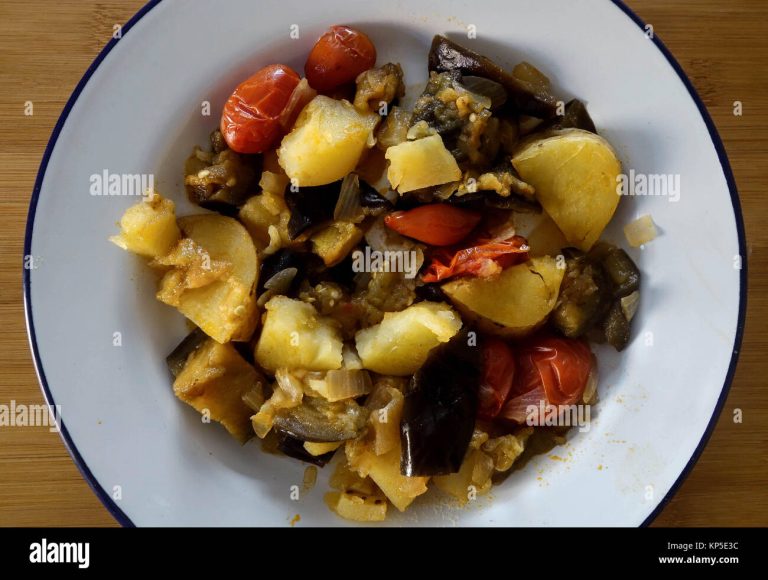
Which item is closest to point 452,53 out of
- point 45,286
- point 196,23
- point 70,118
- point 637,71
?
point 637,71

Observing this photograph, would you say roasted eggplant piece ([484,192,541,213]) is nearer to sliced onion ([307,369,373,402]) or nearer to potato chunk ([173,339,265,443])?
sliced onion ([307,369,373,402])

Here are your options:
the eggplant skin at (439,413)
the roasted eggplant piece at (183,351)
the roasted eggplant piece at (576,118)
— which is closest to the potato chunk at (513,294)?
the eggplant skin at (439,413)

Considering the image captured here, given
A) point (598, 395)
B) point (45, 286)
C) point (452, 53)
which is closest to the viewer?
point (45, 286)

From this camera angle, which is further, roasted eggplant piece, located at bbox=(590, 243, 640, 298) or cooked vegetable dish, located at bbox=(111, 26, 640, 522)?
roasted eggplant piece, located at bbox=(590, 243, 640, 298)

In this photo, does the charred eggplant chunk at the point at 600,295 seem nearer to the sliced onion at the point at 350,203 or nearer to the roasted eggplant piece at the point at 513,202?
the roasted eggplant piece at the point at 513,202

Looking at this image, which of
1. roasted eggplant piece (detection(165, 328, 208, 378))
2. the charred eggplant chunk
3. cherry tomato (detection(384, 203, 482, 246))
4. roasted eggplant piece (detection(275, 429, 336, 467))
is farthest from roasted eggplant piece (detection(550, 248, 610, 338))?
roasted eggplant piece (detection(165, 328, 208, 378))

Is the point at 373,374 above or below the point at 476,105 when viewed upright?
below

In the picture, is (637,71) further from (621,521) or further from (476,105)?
(621,521)
